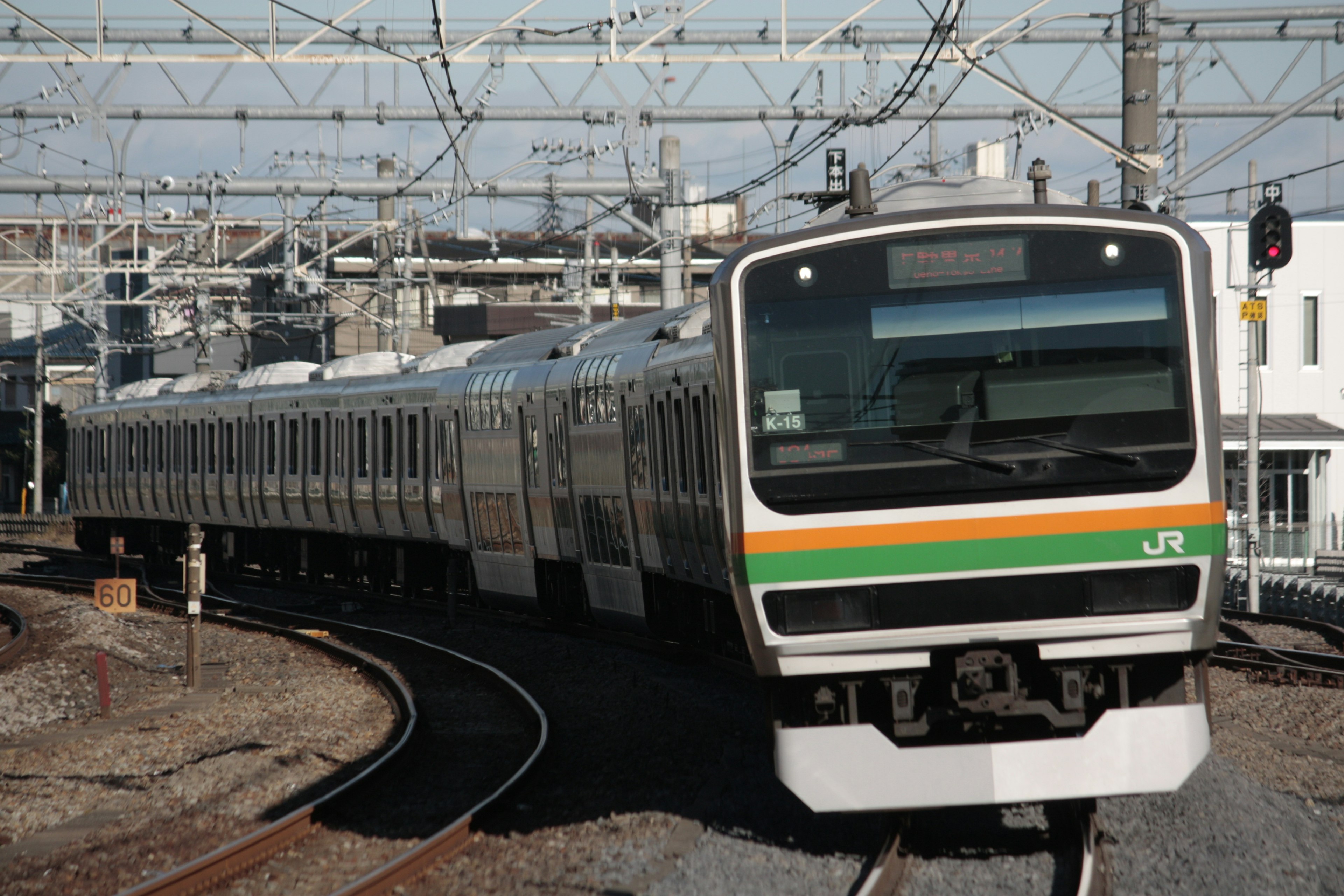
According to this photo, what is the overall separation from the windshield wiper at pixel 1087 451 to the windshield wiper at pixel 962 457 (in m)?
0.14

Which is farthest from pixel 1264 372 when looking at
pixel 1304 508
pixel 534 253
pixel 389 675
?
pixel 534 253

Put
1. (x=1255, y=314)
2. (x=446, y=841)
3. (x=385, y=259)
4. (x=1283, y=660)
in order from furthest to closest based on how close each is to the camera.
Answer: (x=385, y=259) < (x=1255, y=314) < (x=1283, y=660) < (x=446, y=841)

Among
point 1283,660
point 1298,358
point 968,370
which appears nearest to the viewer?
point 968,370

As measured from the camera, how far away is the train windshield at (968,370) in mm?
6285

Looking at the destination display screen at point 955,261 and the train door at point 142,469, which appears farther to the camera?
the train door at point 142,469

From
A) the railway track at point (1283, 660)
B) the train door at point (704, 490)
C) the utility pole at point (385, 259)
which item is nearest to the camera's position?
the train door at point (704, 490)

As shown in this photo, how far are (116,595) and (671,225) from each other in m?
10.3

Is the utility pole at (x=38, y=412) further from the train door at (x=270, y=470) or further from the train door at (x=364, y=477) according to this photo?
the train door at (x=364, y=477)

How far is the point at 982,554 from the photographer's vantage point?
6.30m

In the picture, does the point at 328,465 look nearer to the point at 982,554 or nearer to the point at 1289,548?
the point at 1289,548

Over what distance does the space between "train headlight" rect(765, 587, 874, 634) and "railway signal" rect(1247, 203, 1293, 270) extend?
11.4 metres

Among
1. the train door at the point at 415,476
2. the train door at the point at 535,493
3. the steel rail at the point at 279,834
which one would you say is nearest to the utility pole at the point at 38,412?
the train door at the point at 415,476

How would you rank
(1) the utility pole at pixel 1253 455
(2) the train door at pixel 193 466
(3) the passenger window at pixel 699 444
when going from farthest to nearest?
1. (2) the train door at pixel 193 466
2. (1) the utility pole at pixel 1253 455
3. (3) the passenger window at pixel 699 444

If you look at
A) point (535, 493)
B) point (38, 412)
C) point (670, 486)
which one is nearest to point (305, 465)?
point (535, 493)
